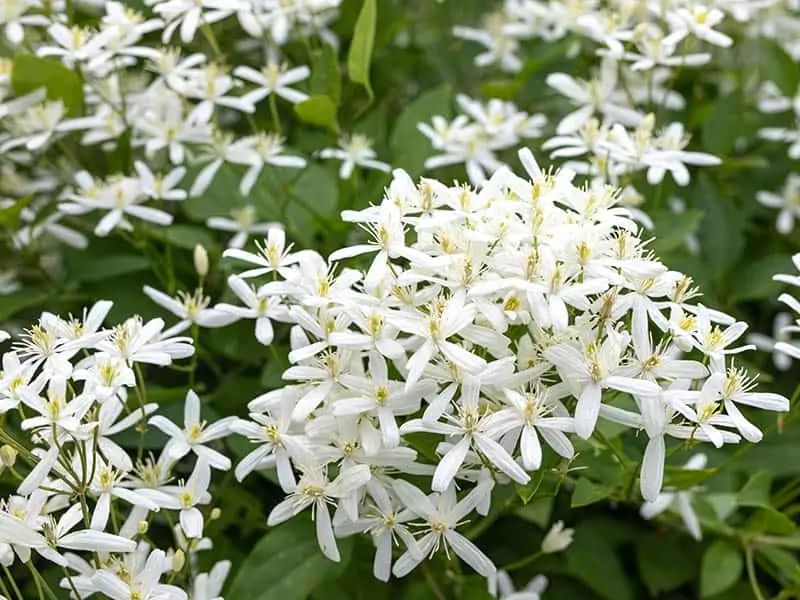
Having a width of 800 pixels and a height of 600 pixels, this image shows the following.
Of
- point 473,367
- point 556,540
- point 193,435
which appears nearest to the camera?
point 473,367

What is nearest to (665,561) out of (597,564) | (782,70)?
(597,564)

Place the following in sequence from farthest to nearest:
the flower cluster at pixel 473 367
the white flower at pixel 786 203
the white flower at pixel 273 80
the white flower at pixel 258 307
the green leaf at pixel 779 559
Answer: the white flower at pixel 786 203 < the white flower at pixel 273 80 < the green leaf at pixel 779 559 < the white flower at pixel 258 307 < the flower cluster at pixel 473 367

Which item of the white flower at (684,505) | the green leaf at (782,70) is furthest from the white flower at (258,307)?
the green leaf at (782,70)

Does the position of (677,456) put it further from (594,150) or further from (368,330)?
(368,330)

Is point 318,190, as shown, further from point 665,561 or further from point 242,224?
point 665,561

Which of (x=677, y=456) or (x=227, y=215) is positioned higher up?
(x=227, y=215)

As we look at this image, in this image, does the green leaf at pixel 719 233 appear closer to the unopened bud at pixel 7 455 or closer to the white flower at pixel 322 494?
the white flower at pixel 322 494

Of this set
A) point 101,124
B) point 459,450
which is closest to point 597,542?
point 459,450
